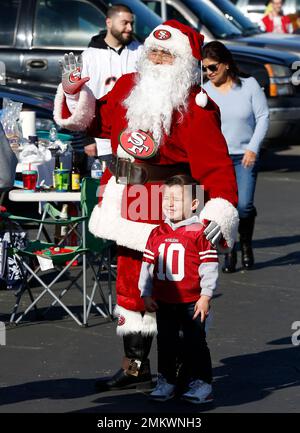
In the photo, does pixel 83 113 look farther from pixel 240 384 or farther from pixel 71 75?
pixel 240 384

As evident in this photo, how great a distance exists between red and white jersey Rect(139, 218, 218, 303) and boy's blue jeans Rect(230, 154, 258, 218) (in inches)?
150

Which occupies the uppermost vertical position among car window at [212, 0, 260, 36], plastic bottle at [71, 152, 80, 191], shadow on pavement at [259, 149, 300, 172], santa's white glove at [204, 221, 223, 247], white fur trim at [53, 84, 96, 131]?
car window at [212, 0, 260, 36]

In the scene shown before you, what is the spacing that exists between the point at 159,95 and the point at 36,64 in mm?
7843

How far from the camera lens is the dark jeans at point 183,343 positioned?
270 inches

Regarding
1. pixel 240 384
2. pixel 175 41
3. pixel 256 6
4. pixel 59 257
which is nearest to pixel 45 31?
pixel 59 257

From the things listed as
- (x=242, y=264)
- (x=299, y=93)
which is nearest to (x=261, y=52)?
(x=299, y=93)

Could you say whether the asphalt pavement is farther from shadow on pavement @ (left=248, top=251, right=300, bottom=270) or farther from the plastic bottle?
the plastic bottle

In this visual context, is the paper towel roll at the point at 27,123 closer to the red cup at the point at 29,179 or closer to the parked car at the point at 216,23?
the red cup at the point at 29,179

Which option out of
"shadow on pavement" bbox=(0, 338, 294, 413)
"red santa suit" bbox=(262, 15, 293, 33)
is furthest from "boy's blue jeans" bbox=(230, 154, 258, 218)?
"red santa suit" bbox=(262, 15, 293, 33)

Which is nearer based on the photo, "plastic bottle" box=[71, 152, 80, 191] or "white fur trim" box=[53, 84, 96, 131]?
"white fur trim" box=[53, 84, 96, 131]

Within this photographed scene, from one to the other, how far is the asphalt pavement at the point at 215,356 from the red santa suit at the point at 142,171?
474 millimetres

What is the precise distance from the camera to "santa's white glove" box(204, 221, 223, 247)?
22.2ft

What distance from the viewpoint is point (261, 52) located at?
16.0m

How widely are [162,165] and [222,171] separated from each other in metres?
0.34
